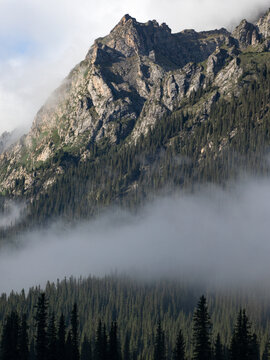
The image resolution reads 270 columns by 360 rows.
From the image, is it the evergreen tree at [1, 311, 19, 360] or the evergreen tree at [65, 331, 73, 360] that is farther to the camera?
the evergreen tree at [65, 331, 73, 360]

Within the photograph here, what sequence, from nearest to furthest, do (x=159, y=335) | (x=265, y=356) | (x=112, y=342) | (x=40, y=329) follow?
(x=40, y=329) < (x=112, y=342) < (x=159, y=335) < (x=265, y=356)

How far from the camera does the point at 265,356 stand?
195375 millimetres

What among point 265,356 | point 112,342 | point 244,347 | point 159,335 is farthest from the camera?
point 265,356

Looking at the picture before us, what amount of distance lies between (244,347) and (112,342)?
33.2m

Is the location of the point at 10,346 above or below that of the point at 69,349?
above

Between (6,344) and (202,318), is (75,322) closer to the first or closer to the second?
(6,344)

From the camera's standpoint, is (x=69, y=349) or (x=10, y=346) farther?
(x=69, y=349)

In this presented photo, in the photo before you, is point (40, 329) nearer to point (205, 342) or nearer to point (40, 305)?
point (40, 305)

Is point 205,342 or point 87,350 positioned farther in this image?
point 87,350

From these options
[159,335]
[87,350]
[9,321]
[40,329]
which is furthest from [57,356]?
[87,350]

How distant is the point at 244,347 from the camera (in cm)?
11719

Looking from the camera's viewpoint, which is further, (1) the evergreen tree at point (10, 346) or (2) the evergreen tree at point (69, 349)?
(2) the evergreen tree at point (69, 349)

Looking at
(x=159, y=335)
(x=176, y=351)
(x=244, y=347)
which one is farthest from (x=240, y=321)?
(x=159, y=335)

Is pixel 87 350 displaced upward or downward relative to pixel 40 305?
downward
